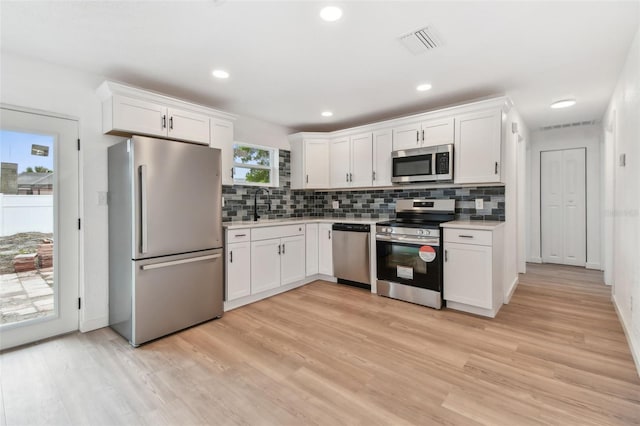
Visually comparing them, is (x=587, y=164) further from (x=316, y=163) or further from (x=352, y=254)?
(x=316, y=163)

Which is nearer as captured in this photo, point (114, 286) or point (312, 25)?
point (312, 25)

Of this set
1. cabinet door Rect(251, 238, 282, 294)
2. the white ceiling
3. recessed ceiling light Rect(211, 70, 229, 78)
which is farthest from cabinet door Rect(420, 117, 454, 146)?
recessed ceiling light Rect(211, 70, 229, 78)

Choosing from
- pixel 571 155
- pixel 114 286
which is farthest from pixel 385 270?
pixel 571 155

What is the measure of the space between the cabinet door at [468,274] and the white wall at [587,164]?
3.32 meters

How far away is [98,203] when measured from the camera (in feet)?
9.12

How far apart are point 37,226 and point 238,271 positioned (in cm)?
176

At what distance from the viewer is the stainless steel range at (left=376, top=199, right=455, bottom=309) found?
126 inches

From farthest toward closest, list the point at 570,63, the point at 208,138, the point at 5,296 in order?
the point at 208,138 < the point at 570,63 < the point at 5,296

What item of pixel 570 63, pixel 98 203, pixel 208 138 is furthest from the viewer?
pixel 208 138

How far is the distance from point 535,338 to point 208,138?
3.67m

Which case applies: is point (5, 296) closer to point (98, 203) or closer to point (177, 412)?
Result: point (98, 203)

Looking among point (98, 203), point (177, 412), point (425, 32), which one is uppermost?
point (425, 32)

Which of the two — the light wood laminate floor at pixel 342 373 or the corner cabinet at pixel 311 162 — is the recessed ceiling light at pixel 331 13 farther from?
the corner cabinet at pixel 311 162

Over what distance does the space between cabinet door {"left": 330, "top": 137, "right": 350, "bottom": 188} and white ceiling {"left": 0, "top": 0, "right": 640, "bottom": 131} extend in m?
1.00
